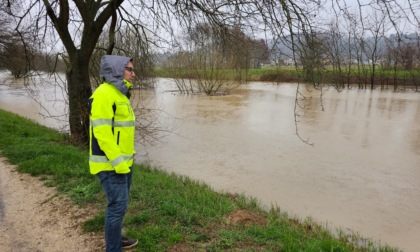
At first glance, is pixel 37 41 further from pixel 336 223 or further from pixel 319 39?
pixel 336 223

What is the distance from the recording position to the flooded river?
6.02 m

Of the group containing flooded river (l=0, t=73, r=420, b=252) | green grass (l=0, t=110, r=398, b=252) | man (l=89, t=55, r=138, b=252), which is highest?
man (l=89, t=55, r=138, b=252)

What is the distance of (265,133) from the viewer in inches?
497

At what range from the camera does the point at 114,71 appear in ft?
9.04

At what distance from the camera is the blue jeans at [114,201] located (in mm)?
2793

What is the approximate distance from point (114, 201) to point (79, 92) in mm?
6213

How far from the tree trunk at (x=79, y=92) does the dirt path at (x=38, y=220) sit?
10.4 feet

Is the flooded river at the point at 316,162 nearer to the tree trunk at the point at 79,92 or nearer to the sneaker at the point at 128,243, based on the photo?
the tree trunk at the point at 79,92

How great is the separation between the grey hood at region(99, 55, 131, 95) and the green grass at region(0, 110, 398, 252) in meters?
1.60

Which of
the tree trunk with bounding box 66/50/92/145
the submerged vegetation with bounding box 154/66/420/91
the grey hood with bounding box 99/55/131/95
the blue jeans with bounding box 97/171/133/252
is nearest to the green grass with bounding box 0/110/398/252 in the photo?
the blue jeans with bounding box 97/171/133/252

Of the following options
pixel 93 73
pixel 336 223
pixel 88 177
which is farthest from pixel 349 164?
pixel 93 73

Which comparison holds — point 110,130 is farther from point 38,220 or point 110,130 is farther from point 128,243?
point 38,220

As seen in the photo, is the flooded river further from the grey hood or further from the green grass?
the grey hood

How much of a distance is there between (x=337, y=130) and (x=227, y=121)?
15.1ft
